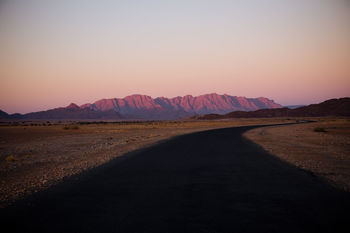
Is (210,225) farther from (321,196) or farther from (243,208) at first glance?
(321,196)

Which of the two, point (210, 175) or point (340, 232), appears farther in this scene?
point (210, 175)

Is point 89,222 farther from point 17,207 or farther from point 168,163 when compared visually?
point 168,163

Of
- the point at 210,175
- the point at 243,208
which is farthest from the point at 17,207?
the point at 210,175

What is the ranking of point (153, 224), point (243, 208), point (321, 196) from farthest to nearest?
point (321, 196) → point (243, 208) → point (153, 224)

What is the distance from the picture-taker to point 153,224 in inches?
207

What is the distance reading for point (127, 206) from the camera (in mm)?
6352

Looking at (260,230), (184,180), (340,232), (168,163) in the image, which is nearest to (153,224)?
(260,230)

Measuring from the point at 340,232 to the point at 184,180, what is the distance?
198 inches

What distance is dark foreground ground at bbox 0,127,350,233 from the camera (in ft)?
17.1

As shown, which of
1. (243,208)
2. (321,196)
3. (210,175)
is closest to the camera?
(243,208)

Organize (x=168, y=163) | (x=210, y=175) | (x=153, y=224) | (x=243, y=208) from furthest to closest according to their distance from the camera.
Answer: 1. (x=168, y=163)
2. (x=210, y=175)
3. (x=243, y=208)
4. (x=153, y=224)

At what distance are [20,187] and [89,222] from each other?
14.4 ft

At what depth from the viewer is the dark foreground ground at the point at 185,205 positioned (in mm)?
5215

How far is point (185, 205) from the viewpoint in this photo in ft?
21.0
